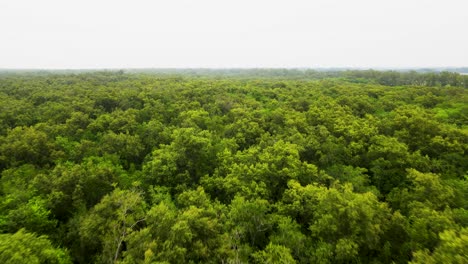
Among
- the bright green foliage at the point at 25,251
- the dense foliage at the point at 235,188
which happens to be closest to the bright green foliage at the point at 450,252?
the dense foliage at the point at 235,188

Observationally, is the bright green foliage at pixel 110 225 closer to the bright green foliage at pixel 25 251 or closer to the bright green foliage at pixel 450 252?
the bright green foliage at pixel 25 251

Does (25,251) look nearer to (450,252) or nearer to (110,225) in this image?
(110,225)

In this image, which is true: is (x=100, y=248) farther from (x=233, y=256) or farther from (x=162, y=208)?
(x=233, y=256)

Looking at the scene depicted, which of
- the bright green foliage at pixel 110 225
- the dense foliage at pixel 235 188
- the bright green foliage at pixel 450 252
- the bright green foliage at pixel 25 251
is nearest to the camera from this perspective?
the bright green foliage at pixel 450 252

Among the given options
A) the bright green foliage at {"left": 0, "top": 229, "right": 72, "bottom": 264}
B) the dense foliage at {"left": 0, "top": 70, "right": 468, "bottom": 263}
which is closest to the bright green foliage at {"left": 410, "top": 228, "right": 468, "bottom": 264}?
the dense foliage at {"left": 0, "top": 70, "right": 468, "bottom": 263}

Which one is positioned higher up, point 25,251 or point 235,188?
point 25,251

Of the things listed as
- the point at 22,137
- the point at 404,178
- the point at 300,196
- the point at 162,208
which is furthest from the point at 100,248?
the point at 404,178

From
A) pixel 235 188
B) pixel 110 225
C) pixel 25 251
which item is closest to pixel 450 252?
pixel 235 188

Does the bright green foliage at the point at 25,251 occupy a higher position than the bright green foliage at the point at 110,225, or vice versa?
the bright green foliage at the point at 25,251

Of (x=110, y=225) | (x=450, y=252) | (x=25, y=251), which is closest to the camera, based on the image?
(x=450, y=252)
